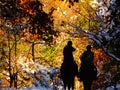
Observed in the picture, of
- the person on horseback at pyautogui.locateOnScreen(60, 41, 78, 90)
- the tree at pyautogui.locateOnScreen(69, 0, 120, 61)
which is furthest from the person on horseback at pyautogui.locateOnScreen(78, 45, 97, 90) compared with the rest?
the tree at pyautogui.locateOnScreen(69, 0, 120, 61)

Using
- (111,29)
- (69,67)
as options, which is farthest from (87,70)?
(111,29)

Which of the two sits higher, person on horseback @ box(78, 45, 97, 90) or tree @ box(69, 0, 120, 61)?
tree @ box(69, 0, 120, 61)

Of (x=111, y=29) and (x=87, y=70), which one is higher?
(x=111, y=29)

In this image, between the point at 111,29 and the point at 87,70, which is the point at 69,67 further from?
the point at 111,29

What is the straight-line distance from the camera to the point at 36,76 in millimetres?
45875

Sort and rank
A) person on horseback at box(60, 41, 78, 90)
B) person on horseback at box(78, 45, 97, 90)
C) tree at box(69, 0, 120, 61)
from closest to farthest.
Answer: person on horseback at box(78, 45, 97, 90)
person on horseback at box(60, 41, 78, 90)
tree at box(69, 0, 120, 61)

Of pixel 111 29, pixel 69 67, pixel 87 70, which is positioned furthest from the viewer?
pixel 111 29

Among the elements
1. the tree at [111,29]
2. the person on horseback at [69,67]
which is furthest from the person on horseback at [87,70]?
the tree at [111,29]

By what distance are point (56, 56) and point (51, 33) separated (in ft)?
136

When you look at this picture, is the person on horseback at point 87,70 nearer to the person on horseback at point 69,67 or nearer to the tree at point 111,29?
the person on horseback at point 69,67

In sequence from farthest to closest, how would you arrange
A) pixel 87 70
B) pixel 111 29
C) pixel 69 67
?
pixel 111 29 < pixel 69 67 < pixel 87 70

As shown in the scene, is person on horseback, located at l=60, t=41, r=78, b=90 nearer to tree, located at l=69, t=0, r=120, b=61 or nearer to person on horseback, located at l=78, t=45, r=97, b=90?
person on horseback, located at l=78, t=45, r=97, b=90

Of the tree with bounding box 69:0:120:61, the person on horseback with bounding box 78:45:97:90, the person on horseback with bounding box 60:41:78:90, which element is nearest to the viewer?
the person on horseback with bounding box 78:45:97:90

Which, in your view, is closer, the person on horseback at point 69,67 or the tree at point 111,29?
the person on horseback at point 69,67
